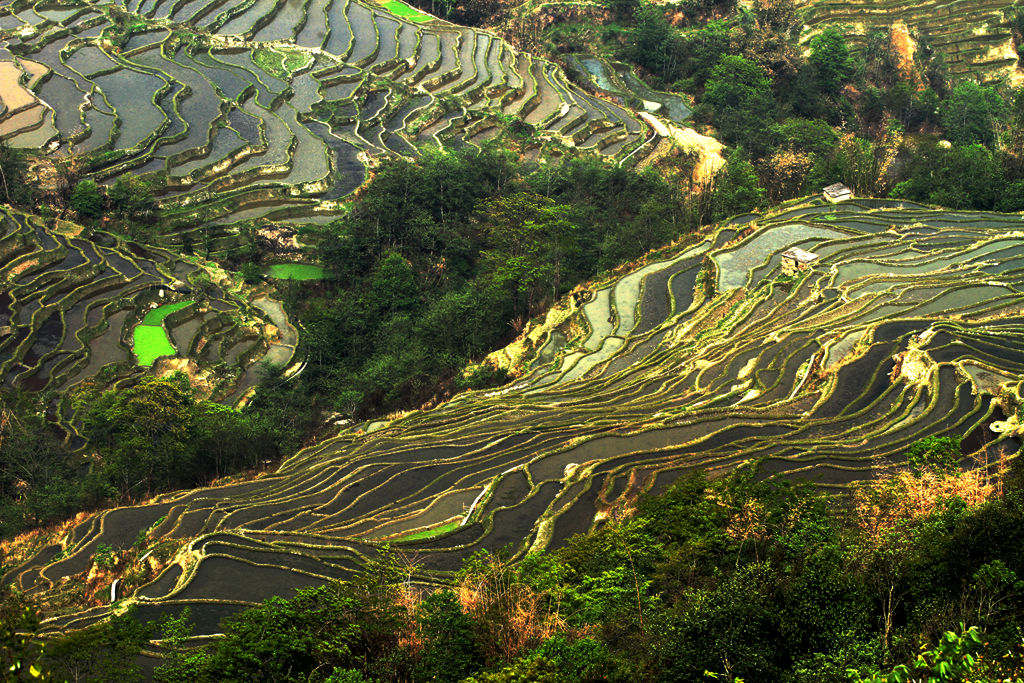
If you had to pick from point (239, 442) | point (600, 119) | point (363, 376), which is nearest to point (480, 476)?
point (239, 442)

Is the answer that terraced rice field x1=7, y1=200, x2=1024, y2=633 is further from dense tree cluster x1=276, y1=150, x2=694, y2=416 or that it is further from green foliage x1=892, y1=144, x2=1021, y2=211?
green foliage x1=892, y1=144, x2=1021, y2=211

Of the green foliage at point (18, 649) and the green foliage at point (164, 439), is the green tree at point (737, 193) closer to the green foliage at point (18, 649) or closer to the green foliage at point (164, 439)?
the green foliage at point (164, 439)

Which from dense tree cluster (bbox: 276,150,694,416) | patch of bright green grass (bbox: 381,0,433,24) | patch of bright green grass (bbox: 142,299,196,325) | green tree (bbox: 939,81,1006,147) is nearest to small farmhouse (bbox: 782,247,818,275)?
dense tree cluster (bbox: 276,150,694,416)

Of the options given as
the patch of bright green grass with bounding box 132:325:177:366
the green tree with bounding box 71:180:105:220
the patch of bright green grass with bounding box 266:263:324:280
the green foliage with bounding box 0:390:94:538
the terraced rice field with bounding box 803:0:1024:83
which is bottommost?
the green foliage with bounding box 0:390:94:538

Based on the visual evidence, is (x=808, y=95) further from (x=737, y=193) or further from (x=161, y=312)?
Result: (x=161, y=312)

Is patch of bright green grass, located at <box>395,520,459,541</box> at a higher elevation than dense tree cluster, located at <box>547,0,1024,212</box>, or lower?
lower

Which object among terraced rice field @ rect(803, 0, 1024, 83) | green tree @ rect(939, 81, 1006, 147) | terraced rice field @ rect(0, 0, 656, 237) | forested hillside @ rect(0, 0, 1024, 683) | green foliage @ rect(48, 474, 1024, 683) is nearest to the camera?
green foliage @ rect(48, 474, 1024, 683)

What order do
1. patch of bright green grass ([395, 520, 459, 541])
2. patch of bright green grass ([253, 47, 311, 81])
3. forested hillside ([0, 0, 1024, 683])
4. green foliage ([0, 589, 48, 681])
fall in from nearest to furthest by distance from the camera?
green foliage ([0, 589, 48, 681]), forested hillside ([0, 0, 1024, 683]), patch of bright green grass ([395, 520, 459, 541]), patch of bright green grass ([253, 47, 311, 81])

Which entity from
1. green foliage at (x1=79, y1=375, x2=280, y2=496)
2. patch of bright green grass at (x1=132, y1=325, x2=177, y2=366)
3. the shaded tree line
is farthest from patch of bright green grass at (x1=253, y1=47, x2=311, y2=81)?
the shaded tree line

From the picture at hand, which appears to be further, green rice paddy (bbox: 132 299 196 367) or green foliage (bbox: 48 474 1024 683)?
green rice paddy (bbox: 132 299 196 367)
